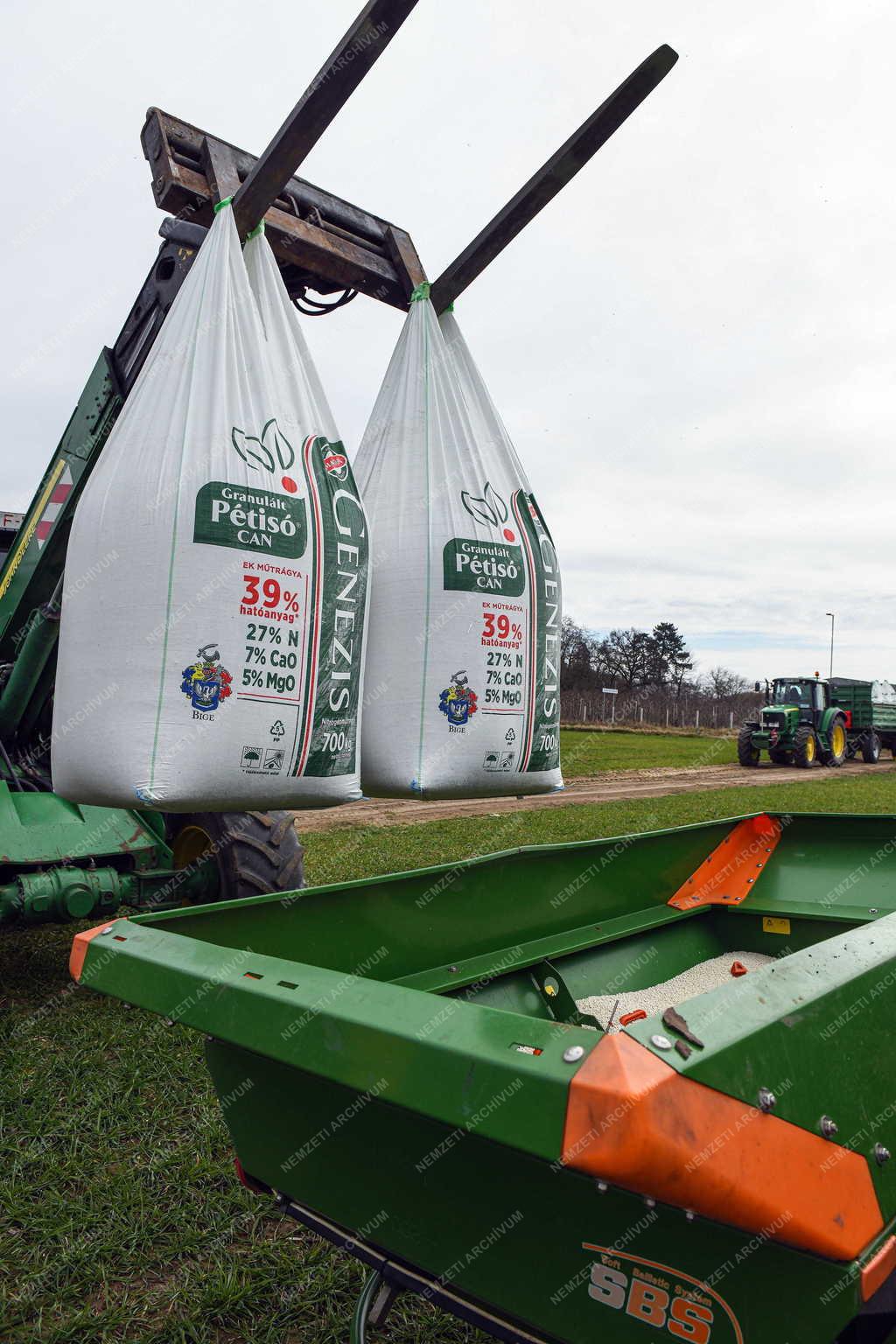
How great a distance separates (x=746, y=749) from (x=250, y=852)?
16.7 meters

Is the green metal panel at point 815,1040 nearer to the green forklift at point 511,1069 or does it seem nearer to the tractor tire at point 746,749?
the green forklift at point 511,1069

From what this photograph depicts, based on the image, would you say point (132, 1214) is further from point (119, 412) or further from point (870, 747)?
point (870, 747)

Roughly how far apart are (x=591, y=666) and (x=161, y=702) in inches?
1459

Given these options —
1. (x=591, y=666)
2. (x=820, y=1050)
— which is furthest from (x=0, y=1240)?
(x=591, y=666)

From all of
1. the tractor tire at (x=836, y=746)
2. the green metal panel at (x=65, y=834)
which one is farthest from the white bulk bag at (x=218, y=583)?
the tractor tire at (x=836, y=746)

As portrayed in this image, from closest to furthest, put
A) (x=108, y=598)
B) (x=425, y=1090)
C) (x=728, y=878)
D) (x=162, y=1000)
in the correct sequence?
(x=425, y=1090) < (x=162, y=1000) < (x=108, y=598) < (x=728, y=878)

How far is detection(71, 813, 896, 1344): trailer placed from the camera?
1046 millimetres

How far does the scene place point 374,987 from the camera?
4.33 feet

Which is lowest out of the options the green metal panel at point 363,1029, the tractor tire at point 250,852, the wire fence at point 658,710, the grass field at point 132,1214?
the grass field at point 132,1214

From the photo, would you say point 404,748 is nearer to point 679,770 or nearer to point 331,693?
point 331,693

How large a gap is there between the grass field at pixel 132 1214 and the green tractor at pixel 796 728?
16.7m

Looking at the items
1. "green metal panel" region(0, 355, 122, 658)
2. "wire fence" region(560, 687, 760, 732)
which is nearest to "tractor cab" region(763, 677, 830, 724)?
"wire fence" region(560, 687, 760, 732)

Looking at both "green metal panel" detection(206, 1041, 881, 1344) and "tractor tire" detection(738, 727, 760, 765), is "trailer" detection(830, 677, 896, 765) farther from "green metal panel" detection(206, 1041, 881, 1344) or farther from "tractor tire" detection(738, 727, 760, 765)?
"green metal panel" detection(206, 1041, 881, 1344)

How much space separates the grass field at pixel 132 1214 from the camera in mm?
1865
